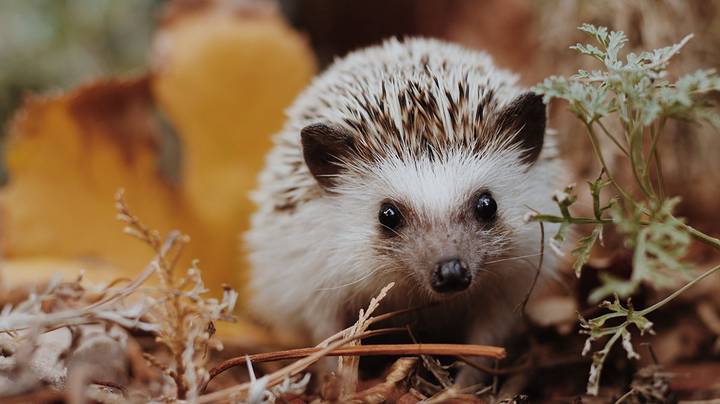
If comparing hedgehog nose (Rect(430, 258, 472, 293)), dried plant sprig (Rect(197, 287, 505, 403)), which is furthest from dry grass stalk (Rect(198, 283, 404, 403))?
hedgehog nose (Rect(430, 258, 472, 293))

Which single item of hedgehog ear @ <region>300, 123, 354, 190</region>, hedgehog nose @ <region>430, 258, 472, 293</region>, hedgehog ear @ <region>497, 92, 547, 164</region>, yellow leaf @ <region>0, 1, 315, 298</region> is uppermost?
yellow leaf @ <region>0, 1, 315, 298</region>

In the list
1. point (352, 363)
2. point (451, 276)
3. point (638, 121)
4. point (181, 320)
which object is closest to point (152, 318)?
point (181, 320)

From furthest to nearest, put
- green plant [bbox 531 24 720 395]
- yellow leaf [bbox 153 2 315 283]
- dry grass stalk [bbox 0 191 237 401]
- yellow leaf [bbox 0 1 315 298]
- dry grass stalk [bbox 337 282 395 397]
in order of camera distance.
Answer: yellow leaf [bbox 153 2 315 283] < yellow leaf [bbox 0 1 315 298] < dry grass stalk [bbox 337 282 395 397] < dry grass stalk [bbox 0 191 237 401] < green plant [bbox 531 24 720 395]

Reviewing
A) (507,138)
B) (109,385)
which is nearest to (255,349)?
(109,385)

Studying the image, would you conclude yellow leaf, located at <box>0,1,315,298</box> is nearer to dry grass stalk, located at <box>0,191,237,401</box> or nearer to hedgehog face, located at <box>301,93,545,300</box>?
dry grass stalk, located at <box>0,191,237,401</box>

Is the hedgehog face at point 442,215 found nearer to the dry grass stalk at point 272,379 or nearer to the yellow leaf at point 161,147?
the dry grass stalk at point 272,379

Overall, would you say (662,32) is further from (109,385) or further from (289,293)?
(109,385)

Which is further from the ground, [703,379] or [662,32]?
[662,32]

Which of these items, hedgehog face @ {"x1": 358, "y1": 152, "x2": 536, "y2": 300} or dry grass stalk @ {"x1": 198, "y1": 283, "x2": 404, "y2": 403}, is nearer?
dry grass stalk @ {"x1": 198, "y1": 283, "x2": 404, "y2": 403}
